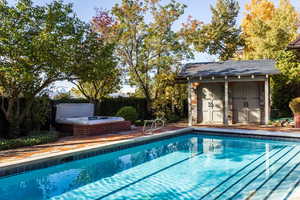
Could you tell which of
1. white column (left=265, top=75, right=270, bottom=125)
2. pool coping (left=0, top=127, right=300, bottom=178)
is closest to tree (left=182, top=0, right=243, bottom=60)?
white column (left=265, top=75, right=270, bottom=125)

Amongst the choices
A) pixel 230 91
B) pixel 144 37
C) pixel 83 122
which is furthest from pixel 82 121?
pixel 230 91

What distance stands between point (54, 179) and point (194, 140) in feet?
21.6

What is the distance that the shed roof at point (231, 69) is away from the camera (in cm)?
1297

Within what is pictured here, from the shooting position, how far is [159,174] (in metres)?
6.11

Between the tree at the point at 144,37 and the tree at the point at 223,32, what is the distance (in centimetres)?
1099

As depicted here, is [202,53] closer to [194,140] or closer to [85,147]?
[194,140]

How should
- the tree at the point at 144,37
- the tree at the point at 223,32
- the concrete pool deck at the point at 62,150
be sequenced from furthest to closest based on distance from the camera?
the tree at the point at 223,32 → the tree at the point at 144,37 → the concrete pool deck at the point at 62,150

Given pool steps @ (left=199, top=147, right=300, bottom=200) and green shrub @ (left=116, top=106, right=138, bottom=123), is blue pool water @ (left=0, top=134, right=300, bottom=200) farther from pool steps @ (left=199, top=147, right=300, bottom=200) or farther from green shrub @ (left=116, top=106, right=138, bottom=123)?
green shrub @ (left=116, top=106, right=138, bottom=123)

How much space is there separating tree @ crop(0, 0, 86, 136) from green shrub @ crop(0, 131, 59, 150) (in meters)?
0.77

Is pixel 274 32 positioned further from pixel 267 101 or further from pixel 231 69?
pixel 267 101

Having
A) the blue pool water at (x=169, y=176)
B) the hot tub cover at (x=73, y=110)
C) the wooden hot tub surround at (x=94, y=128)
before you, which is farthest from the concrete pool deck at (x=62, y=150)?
the hot tub cover at (x=73, y=110)

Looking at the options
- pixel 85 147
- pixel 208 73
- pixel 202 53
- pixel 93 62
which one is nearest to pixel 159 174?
pixel 85 147

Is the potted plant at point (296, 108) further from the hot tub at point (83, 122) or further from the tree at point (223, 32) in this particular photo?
the tree at point (223, 32)

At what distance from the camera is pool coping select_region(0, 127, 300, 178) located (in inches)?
233
